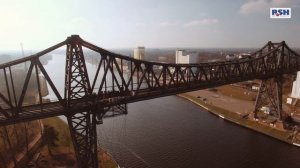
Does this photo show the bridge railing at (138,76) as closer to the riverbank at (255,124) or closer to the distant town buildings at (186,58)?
the riverbank at (255,124)

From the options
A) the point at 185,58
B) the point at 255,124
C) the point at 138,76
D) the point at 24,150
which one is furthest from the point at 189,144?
the point at 185,58

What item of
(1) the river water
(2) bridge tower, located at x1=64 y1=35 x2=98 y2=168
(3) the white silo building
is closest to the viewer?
(2) bridge tower, located at x1=64 y1=35 x2=98 y2=168

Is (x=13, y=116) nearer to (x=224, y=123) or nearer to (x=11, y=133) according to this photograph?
(x=11, y=133)

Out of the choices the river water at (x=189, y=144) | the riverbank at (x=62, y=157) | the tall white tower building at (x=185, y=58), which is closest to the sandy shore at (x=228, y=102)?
the river water at (x=189, y=144)

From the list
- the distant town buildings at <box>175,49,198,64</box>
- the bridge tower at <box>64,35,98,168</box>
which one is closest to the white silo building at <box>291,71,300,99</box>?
the bridge tower at <box>64,35,98,168</box>

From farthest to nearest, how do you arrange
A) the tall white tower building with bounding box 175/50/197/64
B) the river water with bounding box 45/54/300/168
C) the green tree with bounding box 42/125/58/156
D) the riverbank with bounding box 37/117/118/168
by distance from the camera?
1. the tall white tower building with bounding box 175/50/197/64
2. the green tree with bounding box 42/125/58/156
3. the river water with bounding box 45/54/300/168
4. the riverbank with bounding box 37/117/118/168

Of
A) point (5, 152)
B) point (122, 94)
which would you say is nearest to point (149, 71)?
point (122, 94)

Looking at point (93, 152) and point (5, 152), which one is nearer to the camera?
point (93, 152)

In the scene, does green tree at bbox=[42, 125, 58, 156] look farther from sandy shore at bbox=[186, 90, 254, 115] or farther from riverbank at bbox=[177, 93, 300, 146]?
sandy shore at bbox=[186, 90, 254, 115]
